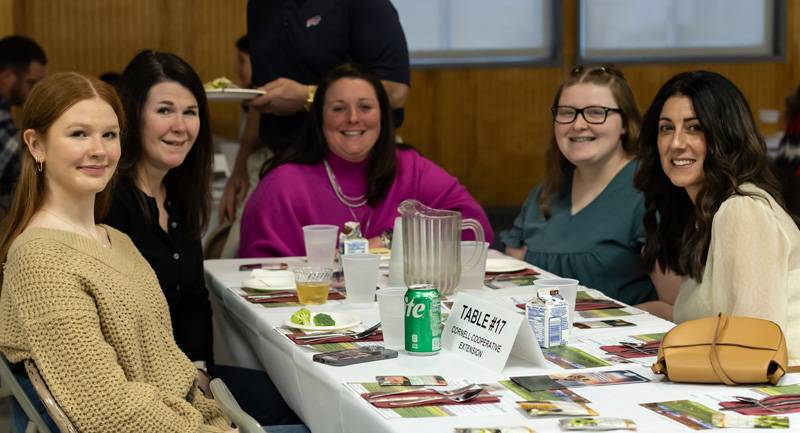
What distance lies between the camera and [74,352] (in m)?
1.89

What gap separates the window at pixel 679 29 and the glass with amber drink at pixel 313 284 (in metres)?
5.41

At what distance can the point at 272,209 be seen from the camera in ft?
12.3

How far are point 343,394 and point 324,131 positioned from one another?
207 centimetres

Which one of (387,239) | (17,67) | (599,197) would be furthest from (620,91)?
Answer: (17,67)

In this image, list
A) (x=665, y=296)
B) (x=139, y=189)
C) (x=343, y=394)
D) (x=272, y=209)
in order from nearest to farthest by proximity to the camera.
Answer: (x=343, y=394), (x=139, y=189), (x=665, y=296), (x=272, y=209)

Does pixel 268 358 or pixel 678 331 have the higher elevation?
pixel 678 331

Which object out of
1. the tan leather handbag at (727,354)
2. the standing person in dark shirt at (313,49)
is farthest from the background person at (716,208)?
the standing person in dark shirt at (313,49)

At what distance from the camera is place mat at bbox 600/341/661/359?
82.3 inches

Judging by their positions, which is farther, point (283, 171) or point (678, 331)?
point (283, 171)

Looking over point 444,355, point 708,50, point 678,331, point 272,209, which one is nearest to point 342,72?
point 272,209

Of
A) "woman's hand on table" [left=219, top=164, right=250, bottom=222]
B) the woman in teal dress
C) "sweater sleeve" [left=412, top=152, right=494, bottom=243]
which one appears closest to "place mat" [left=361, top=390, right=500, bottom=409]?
the woman in teal dress

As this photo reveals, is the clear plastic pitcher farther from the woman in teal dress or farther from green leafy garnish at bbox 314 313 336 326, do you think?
the woman in teal dress

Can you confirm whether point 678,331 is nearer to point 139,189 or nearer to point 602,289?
point 602,289

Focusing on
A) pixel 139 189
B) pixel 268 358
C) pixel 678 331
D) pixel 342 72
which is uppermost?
pixel 342 72
